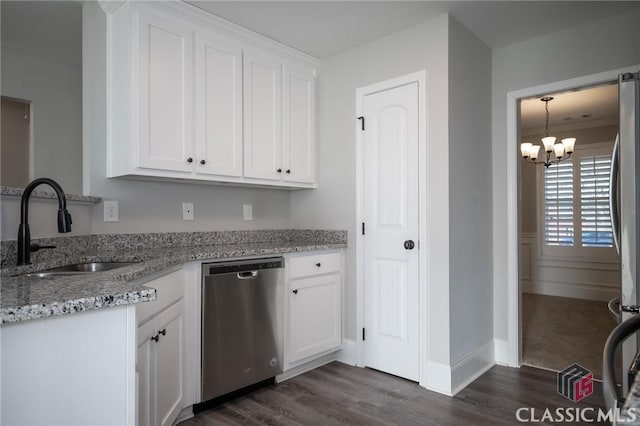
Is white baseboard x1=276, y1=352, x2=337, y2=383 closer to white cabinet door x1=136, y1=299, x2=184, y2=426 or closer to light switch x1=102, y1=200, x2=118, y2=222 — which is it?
white cabinet door x1=136, y1=299, x2=184, y2=426

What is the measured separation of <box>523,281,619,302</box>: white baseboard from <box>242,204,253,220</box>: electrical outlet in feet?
15.8

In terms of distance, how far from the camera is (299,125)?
125 inches

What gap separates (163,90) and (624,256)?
2574mm

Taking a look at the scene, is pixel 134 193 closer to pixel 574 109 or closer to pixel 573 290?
pixel 574 109

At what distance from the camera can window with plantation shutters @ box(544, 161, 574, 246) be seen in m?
5.72

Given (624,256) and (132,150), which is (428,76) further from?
(132,150)

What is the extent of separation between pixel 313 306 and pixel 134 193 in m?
1.44

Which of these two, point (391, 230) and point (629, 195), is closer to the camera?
point (629, 195)

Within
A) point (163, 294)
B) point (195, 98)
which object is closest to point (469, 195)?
point (195, 98)

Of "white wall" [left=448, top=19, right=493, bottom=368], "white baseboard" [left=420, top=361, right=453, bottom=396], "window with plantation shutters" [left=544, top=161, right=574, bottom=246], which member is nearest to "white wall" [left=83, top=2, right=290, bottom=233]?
"white wall" [left=448, top=19, right=493, bottom=368]

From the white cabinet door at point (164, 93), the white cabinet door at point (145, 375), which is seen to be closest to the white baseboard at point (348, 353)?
the white cabinet door at point (145, 375)

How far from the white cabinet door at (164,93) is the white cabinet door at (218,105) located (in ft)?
0.23

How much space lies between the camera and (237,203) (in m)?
3.19

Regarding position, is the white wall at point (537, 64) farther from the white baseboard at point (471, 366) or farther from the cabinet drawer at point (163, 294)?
the cabinet drawer at point (163, 294)
